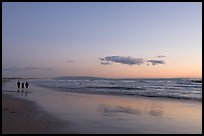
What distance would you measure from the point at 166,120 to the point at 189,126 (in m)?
1.53

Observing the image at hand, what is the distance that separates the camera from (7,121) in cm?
1064

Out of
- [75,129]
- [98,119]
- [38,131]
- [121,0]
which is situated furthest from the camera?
[98,119]

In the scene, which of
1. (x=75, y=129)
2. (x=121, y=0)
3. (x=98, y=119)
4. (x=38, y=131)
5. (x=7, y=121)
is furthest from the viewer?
(x=98, y=119)

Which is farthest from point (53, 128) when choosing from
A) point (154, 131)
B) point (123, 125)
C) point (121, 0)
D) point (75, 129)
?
point (121, 0)

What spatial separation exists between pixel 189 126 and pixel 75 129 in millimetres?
4628

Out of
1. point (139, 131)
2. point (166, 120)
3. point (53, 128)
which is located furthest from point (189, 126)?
point (53, 128)

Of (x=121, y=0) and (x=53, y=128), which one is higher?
(x=121, y=0)

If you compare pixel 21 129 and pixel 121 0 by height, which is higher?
pixel 121 0

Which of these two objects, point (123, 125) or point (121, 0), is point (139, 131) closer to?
point (123, 125)

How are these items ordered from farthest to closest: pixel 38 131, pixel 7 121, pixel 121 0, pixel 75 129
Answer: pixel 7 121
pixel 75 129
pixel 38 131
pixel 121 0

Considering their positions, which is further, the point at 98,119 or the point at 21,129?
the point at 98,119

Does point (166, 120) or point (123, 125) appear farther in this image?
point (166, 120)

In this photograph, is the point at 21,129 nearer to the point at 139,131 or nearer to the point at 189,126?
the point at 139,131

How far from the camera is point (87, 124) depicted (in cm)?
1105
